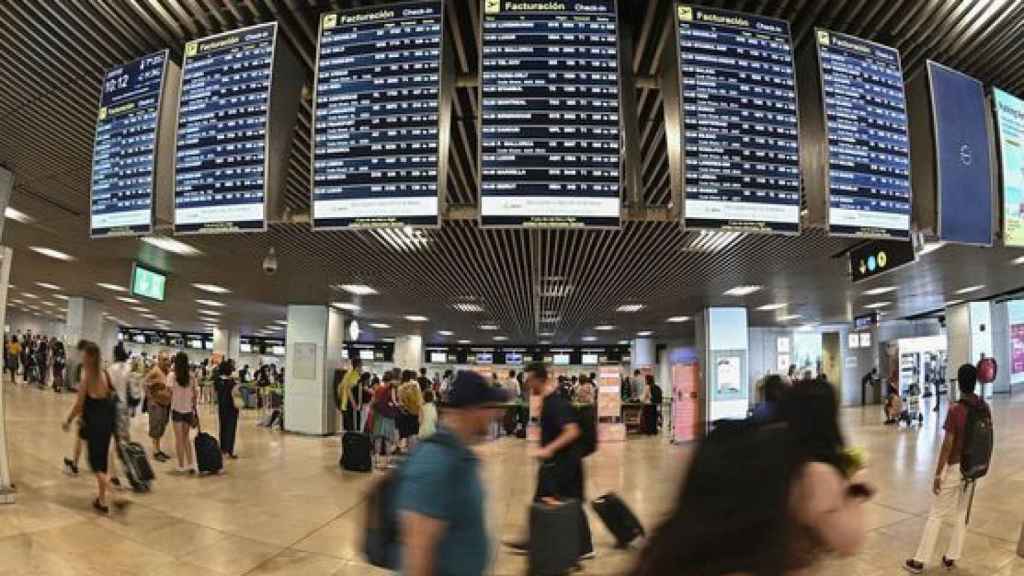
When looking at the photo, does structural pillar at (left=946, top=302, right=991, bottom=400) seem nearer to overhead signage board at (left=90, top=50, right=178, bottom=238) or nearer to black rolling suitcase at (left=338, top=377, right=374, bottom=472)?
black rolling suitcase at (left=338, top=377, right=374, bottom=472)

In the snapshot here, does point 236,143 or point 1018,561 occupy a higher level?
point 236,143

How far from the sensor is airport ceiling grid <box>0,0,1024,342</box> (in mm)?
4164

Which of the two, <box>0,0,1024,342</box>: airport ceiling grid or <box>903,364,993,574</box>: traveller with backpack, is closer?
<box>0,0,1024,342</box>: airport ceiling grid

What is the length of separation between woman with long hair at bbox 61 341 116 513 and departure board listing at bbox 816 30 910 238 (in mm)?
6881

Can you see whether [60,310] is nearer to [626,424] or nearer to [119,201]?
[626,424]

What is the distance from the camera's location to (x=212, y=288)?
16.3 metres

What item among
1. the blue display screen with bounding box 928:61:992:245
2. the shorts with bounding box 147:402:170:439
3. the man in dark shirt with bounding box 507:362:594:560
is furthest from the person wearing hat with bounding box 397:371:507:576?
the shorts with bounding box 147:402:170:439

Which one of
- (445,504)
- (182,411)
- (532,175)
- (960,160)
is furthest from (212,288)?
(960,160)

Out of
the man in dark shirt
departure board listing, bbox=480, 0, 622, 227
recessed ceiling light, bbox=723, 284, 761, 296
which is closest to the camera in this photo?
departure board listing, bbox=480, 0, 622, 227

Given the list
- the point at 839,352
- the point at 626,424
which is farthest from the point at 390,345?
the point at 839,352

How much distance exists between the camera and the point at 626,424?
19422 millimetres

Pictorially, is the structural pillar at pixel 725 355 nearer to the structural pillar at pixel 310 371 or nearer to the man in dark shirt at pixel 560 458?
the structural pillar at pixel 310 371

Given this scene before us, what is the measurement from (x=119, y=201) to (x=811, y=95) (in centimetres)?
496

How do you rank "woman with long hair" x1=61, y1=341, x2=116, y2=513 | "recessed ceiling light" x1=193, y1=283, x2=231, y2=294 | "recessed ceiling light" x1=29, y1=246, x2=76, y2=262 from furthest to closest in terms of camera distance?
"recessed ceiling light" x1=193, y1=283, x2=231, y2=294 < "recessed ceiling light" x1=29, y1=246, x2=76, y2=262 < "woman with long hair" x1=61, y1=341, x2=116, y2=513
